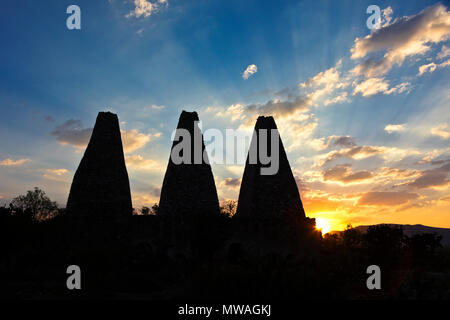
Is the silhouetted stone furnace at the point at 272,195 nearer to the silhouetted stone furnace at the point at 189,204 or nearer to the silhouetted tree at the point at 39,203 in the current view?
the silhouetted stone furnace at the point at 189,204

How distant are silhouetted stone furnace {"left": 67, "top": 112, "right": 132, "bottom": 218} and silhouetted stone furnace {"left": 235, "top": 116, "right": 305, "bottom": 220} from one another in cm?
752

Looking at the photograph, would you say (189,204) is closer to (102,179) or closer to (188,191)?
(188,191)

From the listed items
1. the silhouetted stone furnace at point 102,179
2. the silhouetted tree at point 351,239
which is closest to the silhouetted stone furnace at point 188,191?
the silhouetted stone furnace at point 102,179

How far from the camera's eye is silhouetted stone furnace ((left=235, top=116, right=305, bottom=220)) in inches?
816

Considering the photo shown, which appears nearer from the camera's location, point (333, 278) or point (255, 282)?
point (255, 282)

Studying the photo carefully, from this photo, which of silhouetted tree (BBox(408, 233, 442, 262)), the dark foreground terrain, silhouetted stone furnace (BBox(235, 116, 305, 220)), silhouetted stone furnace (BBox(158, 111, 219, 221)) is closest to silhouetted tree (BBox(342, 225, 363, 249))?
the dark foreground terrain

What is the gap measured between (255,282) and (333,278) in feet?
12.3

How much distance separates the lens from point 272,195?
2112 centimetres

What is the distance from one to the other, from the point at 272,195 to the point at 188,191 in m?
5.09

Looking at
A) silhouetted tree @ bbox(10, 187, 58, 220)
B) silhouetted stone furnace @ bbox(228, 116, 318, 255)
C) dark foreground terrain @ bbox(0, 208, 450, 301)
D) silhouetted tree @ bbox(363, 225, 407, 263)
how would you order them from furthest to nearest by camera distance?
silhouetted tree @ bbox(10, 187, 58, 220)
silhouetted stone furnace @ bbox(228, 116, 318, 255)
silhouetted tree @ bbox(363, 225, 407, 263)
dark foreground terrain @ bbox(0, 208, 450, 301)

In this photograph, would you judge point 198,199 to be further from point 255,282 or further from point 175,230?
point 255,282

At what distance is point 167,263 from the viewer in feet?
60.7

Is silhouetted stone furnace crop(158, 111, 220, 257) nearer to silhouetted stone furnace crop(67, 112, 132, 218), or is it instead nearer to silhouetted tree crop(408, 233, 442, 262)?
silhouetted stone furnace crop(67, 112, 132, 218)
